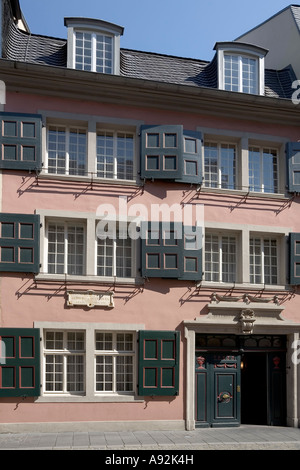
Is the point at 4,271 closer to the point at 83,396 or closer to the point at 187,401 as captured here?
the point at 83,396

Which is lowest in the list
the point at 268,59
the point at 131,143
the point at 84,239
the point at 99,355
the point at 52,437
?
the point at 52,437

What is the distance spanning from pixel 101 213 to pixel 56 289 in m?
2.35

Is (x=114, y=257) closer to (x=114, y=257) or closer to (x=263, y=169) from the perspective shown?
(x=114, y=257)

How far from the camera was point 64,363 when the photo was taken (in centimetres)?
1633

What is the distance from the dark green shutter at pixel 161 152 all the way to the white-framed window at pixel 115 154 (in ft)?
1.87

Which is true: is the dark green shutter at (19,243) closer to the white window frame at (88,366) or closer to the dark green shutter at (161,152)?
the white window frame at (88,366)

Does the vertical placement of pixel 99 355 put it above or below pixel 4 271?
below

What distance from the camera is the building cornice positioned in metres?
16.6

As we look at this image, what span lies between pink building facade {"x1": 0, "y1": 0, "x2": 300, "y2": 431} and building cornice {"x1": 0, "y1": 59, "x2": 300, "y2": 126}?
0.13ft

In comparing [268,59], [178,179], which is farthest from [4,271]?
[268,59]

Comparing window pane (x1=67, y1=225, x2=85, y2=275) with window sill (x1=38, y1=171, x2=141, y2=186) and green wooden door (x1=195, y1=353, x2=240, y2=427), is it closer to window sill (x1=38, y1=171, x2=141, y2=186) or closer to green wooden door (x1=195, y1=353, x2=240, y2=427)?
window sill (x1=38, y1=171, x2=141, y2=186)

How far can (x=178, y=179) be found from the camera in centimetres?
1733

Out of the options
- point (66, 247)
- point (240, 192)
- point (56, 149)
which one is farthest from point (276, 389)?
point (56, 149)

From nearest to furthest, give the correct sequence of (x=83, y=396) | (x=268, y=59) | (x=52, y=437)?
(x=52, y=437)
(x=83, y=396)
(x=268, y=59)
